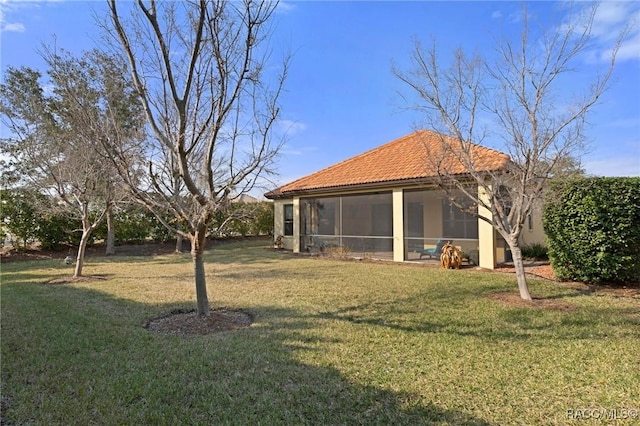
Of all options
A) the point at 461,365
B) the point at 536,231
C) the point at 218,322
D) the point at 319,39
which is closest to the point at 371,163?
the point at 536,231

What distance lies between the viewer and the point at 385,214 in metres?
17.2

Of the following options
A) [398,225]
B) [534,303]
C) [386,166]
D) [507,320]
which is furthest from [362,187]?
[507,320]

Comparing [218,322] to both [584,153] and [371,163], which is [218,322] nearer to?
Answer: [584,153]

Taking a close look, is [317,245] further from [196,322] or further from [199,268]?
[196,322]

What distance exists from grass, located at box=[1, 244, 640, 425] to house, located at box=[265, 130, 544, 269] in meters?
5.42

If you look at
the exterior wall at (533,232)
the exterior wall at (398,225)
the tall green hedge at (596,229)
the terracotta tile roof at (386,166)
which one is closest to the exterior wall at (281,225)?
the terracotta tile roof at (386,166)

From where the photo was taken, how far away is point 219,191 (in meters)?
6.05

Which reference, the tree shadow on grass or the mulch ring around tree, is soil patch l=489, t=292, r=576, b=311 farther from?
the mulch ring around tree

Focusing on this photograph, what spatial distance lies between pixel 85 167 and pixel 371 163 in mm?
11611

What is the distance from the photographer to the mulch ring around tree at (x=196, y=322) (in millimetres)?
5681

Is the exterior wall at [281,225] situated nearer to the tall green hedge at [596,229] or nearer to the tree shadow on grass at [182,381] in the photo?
the tall green hedge at [596,229]

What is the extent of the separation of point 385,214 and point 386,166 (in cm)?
261

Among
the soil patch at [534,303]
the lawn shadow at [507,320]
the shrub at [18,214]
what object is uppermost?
the shrub at [18,214]

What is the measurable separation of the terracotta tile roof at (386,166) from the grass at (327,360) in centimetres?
378
